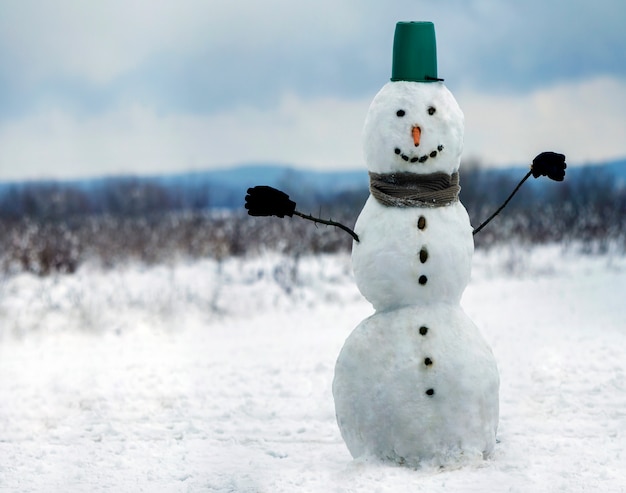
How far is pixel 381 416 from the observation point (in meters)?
4.52

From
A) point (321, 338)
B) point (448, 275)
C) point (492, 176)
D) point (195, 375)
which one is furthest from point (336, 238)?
point (492, 176)

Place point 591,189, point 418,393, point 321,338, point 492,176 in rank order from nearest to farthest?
point 418,393
point 321,338
point 591,189
point 492,176

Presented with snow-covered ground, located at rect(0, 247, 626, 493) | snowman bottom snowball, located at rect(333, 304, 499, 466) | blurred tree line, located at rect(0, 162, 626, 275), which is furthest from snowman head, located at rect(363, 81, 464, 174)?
blurred tree line, located at rect(0, 162, 626, 275)

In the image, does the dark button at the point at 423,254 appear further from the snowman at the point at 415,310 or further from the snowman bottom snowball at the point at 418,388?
the snowman bottom snowball at the point at 418,388

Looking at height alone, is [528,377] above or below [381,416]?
below

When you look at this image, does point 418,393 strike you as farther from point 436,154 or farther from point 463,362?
point 436,154

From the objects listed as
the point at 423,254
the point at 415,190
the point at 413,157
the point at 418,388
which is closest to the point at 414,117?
the point at 413,157

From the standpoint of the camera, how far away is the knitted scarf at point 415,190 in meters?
4.57

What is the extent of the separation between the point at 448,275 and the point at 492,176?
74.4 feet

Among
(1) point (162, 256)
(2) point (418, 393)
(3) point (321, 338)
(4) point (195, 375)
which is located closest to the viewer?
(2) point (418, 393)

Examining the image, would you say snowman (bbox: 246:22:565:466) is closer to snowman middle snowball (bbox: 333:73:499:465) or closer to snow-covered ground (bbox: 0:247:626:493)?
snowman middle snowball (bbox: 333:73:499:465)

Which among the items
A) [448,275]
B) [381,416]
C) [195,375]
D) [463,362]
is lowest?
[195,375]

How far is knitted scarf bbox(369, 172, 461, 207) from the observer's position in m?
4.57

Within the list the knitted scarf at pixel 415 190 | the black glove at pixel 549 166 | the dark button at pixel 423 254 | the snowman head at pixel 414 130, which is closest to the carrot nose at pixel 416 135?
the snowman head at pixel 414 130
